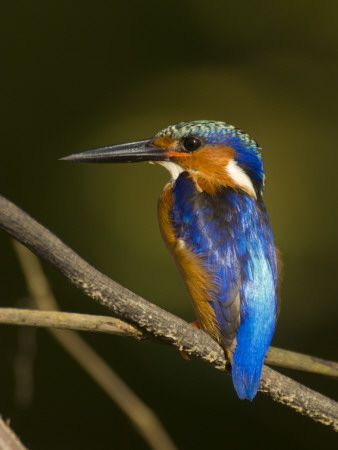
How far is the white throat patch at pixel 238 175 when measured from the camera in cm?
172

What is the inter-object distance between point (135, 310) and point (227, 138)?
0.85 meters

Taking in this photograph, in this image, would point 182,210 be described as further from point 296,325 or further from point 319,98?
point 319,98

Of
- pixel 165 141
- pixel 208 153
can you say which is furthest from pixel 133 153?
pixel 208 153

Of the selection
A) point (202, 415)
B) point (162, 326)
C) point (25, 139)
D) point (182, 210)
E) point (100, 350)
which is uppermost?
point (25, 139)

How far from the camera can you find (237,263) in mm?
1490

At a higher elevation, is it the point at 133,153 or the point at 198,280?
the point at 133,153

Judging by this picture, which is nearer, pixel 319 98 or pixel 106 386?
pixel 106 386

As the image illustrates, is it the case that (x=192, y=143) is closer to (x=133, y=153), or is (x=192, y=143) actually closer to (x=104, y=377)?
(x=133, y=153)

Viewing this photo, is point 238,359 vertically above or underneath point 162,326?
underneath

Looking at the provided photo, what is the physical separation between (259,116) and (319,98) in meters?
0.34

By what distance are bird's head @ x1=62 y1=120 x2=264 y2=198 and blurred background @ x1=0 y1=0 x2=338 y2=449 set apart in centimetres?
102

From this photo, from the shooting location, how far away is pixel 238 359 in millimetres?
1378

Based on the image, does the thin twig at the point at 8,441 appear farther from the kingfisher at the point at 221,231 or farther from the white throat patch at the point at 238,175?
the white throat patch at the point at 238,175

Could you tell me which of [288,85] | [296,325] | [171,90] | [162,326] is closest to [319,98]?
[288,85]
